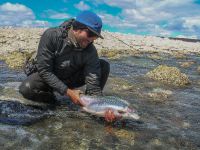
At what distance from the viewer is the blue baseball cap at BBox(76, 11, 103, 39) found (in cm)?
925

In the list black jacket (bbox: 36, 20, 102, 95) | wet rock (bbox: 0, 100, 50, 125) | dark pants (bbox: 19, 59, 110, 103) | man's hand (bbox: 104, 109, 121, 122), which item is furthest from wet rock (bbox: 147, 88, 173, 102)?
man's hand (bbox: 104, 109, 121, 122)

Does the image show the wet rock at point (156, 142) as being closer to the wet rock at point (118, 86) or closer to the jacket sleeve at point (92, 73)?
the jacket sleeve at point (92, 73)

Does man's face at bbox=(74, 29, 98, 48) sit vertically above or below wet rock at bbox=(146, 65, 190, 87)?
above

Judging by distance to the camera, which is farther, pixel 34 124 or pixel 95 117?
pixel 95 117

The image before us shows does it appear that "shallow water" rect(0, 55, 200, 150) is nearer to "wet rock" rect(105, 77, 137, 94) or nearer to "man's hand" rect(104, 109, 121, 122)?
"man's hand" rect(104, 109, 121, 122)

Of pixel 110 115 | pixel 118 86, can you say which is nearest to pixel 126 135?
pixel 110 115

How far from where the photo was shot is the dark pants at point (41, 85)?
36.6ft

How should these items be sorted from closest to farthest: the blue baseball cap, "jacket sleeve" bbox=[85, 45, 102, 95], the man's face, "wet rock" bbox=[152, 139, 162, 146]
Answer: "wet rock" bbox=[152, 139, 162, 146]
the blue baseball cap
the man's face
"jacket sleeve" bbox=[85, 45, 102, 95]

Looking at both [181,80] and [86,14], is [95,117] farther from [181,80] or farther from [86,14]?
[181,80]

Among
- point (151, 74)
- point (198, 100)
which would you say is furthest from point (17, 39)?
point (198, 100)

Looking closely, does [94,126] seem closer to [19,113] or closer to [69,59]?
[69,59]

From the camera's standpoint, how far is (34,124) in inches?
380

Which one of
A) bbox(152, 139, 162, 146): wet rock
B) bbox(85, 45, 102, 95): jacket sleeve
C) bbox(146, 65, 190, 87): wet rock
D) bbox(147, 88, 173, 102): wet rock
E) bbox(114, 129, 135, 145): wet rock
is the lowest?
bbox(152, 139, 162, 146): wet rock

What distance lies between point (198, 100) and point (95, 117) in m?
5.02
